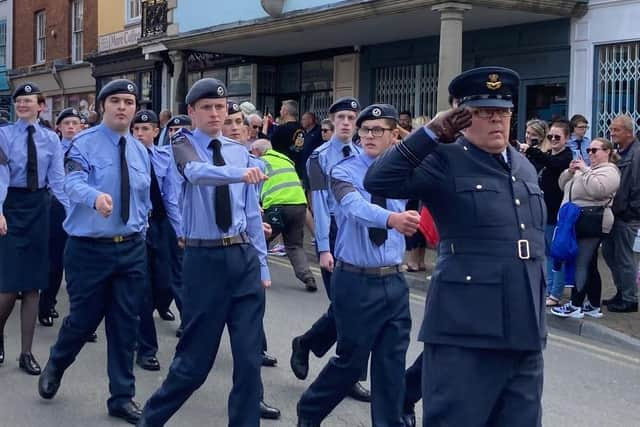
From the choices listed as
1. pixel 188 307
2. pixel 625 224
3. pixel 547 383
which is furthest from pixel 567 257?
pixel 188 307

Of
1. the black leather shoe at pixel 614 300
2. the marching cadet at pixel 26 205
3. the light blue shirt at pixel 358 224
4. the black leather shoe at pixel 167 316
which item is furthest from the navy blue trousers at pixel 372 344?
the black leather shoe at pixel 614 300

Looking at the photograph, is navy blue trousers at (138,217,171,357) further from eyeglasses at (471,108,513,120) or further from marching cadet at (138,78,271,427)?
eyeglasses at (471,108,513,120)

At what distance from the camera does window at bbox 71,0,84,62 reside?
30.1 metres

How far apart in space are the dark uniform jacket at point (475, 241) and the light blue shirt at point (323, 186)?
2438 mm

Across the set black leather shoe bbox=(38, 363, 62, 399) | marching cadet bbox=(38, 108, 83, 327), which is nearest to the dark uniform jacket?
black leather shoe bbox=(38, 363, 62, 399)

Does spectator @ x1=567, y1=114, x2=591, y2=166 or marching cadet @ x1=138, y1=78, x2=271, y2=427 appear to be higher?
spectator @ x1=567, y1=114, x2=591, y2=166

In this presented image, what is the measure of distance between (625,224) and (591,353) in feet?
5.91

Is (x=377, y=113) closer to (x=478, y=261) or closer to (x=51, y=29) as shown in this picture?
(x=478, y=261)

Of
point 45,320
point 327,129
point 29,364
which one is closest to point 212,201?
point 29,364

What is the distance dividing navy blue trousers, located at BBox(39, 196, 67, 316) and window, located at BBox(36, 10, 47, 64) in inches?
987

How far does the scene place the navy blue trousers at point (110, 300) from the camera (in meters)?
5.89

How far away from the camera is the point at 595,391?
22.9ft

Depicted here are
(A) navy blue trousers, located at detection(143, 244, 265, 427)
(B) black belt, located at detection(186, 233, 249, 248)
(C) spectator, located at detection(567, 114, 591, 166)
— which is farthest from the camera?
(C) spectator, located at detection(567, 114, 591, 166)

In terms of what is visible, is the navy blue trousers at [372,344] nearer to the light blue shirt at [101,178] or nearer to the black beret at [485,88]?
the light blue shirt at [101,178]
